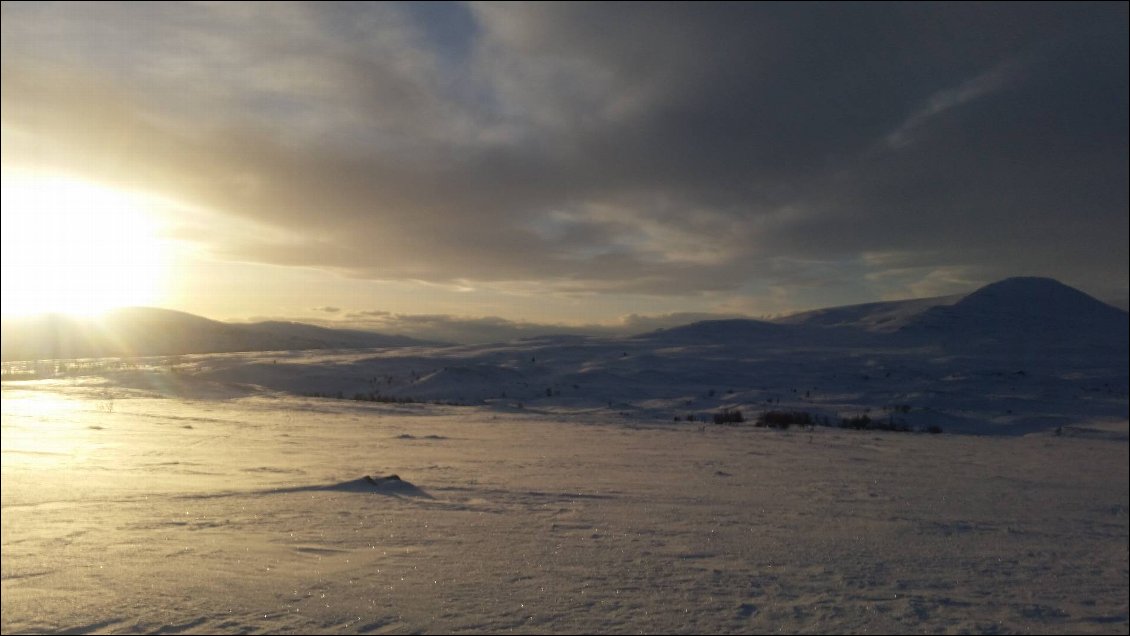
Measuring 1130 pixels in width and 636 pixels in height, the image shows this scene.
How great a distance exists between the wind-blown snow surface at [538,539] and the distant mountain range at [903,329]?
89.1ft

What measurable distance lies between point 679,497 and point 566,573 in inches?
91.5

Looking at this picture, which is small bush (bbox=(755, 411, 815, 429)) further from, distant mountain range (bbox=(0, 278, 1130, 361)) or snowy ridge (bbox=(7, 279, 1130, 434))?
distant mountain range (bbox=(0, 278, 1130, 361))

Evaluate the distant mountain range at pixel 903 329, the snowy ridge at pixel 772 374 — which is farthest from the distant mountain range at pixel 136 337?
the snowy ridge at pixel 772 374

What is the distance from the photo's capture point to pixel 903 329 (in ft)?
122

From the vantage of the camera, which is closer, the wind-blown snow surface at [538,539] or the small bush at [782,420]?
the wind-blown snow surface at [538,539]

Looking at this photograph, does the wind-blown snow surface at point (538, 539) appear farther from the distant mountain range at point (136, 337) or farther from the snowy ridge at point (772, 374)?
the distant mountain range at point (136, 337)

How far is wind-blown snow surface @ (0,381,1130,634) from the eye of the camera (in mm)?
3590

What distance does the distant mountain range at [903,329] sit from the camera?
34.6m

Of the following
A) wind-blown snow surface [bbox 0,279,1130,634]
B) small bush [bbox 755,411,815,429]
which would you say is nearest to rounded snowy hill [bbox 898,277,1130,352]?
small bush [bbox 755,411,815,429]

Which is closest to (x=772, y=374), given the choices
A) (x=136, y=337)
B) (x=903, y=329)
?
(x=903, y=329)

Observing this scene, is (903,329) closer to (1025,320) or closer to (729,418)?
(1025,320)

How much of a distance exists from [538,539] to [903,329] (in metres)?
36.9

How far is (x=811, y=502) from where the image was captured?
6230 millimetres

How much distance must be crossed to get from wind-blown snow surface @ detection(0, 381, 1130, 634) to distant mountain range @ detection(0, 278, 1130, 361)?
27159 mm
